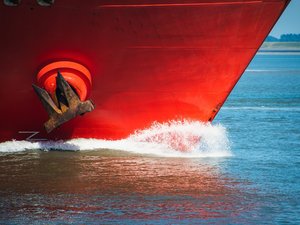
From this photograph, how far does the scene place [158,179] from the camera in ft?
34.1

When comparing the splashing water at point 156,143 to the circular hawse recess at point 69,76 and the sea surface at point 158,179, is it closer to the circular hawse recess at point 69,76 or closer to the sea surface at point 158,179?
the sea surface at point 158,179

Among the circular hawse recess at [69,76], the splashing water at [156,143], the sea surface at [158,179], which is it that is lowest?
the sea surface at [158,179]

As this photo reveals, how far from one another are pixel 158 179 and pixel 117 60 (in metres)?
2.23

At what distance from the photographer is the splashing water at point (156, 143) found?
12.5 m

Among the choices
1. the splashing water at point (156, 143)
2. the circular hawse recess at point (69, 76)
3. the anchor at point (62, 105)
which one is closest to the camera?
the anchor at point (62, 105)

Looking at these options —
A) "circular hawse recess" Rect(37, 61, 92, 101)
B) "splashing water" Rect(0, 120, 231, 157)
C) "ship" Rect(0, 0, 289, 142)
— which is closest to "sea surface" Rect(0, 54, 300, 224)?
"splashing water" Rect(0, 120, 231, 157)

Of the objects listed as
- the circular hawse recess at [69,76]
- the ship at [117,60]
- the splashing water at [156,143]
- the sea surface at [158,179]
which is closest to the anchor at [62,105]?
the ship at [117,60]

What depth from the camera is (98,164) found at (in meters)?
11.5

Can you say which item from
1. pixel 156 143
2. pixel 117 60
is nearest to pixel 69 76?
pixel 117 60

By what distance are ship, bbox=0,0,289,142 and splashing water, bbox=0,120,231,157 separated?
0.10 m

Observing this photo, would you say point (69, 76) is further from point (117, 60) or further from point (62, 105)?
point (117, 60)

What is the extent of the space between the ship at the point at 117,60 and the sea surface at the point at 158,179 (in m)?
0.32

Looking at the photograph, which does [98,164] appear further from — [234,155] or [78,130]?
[234,155]

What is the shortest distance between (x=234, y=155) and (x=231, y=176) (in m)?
1.86
